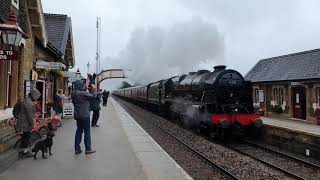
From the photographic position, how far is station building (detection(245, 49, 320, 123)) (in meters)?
20.4

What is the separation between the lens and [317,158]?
12.9 meters

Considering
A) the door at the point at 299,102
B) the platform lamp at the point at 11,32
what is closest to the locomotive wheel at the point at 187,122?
the door at the point at 299,102

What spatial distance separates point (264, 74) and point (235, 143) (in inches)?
482

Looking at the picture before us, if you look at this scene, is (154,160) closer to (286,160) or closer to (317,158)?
(286,160)

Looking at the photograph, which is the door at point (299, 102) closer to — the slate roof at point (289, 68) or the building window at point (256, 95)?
the slate roof at point (289, 68)

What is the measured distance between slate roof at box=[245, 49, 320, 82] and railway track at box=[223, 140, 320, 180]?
7150mm

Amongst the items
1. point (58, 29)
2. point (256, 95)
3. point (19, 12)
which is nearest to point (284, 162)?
point (19, 12)

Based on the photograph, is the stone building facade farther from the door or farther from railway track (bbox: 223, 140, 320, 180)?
the door

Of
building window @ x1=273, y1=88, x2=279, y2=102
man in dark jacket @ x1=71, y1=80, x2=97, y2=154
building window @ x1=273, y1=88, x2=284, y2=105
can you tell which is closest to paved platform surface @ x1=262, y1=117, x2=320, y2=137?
building window @ x1=273, y1=88, x2=284, y2=105

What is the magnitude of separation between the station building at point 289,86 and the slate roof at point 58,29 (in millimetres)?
12480

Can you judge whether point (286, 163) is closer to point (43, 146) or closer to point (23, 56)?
point (43, 146)

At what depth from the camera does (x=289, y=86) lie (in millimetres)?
22688

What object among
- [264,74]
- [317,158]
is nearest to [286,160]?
[317,158]

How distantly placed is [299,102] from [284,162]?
10594mm
